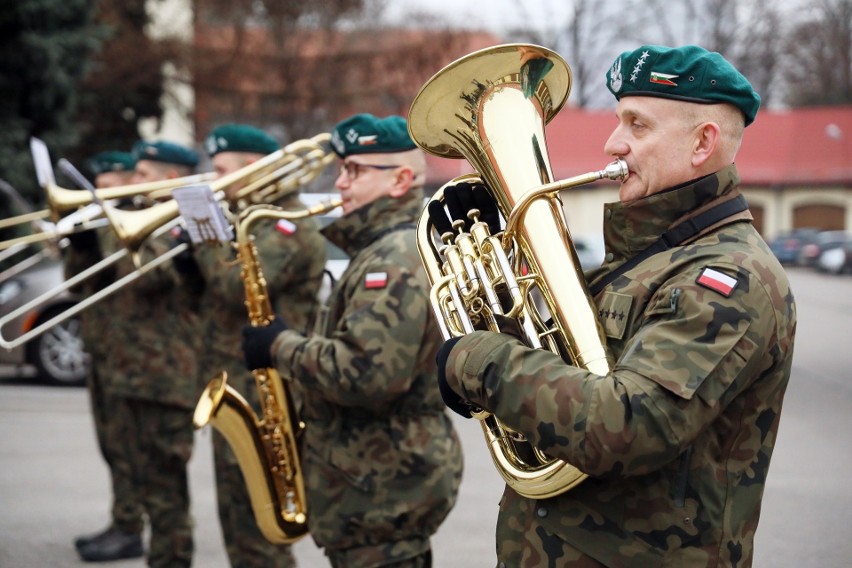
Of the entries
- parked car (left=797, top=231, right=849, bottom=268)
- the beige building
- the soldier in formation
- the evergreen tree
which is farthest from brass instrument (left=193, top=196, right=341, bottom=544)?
the beige building

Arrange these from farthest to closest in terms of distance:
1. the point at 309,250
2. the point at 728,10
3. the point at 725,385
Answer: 1. the point at 728,10
2. the point at 309,250
3. the point at 725,385

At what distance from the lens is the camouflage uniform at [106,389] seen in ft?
16.9

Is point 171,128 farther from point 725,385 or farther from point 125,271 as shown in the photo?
point 725,385

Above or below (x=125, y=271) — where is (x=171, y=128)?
below

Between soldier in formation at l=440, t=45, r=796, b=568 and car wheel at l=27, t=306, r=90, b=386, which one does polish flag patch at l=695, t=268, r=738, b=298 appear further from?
car wheel at l=27, t=306, r=90, b=386

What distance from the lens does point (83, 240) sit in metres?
5.19

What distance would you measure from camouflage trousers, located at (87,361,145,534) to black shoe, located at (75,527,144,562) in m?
0.04

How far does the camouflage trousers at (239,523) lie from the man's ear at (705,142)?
2504mm

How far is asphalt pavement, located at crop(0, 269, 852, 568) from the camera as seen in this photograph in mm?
5301

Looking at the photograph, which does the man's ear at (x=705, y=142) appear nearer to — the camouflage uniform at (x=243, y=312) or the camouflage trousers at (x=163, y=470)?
the camouflage uniform at (x=243, y=312)

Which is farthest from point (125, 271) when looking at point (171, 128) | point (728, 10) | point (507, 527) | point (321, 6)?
point (728, 10)

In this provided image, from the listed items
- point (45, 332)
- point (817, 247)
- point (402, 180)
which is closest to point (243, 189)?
point (402, 180)

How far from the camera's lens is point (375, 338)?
3.09 m

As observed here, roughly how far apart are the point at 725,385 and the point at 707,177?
1.40 feet
